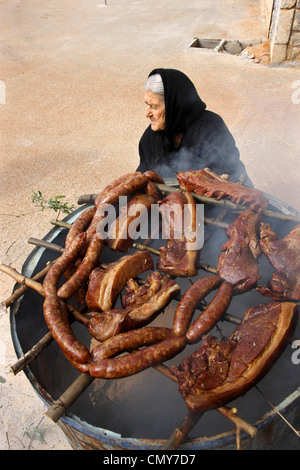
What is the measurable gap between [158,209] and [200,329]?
1.29m

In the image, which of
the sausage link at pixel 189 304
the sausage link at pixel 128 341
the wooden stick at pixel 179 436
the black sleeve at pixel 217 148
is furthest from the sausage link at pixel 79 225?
the black sleeve at pixel 217 148

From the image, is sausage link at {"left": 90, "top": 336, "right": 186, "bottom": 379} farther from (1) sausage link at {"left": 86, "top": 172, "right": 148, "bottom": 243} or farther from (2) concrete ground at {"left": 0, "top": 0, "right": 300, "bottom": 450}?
(2) concrete ground at {"left": 0, "top": 0, "right": 300, "bottom": 450}

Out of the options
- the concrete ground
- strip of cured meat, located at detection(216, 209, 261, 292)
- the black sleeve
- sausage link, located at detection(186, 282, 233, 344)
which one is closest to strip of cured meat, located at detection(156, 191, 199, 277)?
strip of cured meat, located at detection(216, 209, 261, 292)

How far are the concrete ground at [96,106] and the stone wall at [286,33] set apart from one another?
0.33m

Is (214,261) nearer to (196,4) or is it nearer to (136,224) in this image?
(136,224)

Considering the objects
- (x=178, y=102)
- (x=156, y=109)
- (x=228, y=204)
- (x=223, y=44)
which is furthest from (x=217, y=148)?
(x=223, y=44)

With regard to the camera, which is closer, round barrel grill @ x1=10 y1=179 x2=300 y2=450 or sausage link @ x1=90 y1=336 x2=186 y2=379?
A: sausage link @ x1=90 y1=336 x2=186 y2=379

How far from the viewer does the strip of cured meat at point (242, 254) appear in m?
2.57

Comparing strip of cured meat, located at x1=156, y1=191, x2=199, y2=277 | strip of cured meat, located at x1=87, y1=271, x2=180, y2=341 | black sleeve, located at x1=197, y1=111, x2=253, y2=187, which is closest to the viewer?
strip of cured meat, located at x1=87, y1=271, x2=180, y2=341

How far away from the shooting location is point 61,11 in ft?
51.8

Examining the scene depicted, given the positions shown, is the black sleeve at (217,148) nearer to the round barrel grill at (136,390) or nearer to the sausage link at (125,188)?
the round barrel grill at (136,390)

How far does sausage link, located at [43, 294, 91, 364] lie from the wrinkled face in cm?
244

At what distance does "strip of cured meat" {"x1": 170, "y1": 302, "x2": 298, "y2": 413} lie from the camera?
1964mm
